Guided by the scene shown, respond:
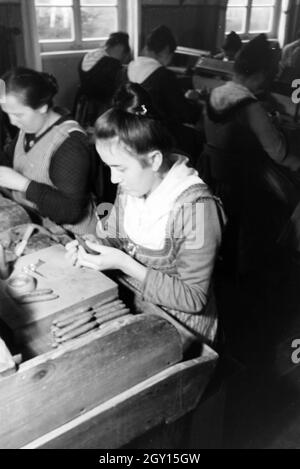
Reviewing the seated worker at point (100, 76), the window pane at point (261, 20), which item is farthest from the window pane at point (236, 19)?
the seated worker at point (100, 76)

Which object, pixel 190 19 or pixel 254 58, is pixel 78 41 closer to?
pixel 190 19

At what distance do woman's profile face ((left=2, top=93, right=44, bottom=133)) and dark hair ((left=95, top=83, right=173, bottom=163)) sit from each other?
2.75 ft

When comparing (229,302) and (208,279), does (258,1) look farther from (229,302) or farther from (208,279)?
(208,279)

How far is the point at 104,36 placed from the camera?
24.5 feet

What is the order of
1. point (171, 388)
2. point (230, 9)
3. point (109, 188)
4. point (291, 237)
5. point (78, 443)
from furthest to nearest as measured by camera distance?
point (230, 9)
point (109, 188)
point (291, 237)
point (171, 388)
point (78, 443)

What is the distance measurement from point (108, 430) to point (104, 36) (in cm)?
723

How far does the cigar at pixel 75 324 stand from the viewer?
1.33 metres

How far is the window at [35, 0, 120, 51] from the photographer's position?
6793 mm

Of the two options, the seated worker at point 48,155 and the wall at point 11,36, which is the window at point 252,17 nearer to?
the wall at point 11,36

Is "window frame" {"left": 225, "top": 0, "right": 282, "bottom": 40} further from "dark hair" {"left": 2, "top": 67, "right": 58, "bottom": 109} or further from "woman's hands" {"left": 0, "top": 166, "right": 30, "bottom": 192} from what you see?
"woman's hands" {"left": 0, "top": 166, "right": 30, "bottom": 192}

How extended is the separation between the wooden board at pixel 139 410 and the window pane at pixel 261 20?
9097 millimetres

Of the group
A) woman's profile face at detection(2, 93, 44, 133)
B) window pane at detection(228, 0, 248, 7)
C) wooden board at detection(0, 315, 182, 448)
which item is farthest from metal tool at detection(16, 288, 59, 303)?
window pane at detection(228, 0, 248, 7)

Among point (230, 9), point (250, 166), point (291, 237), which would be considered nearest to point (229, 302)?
point (291, 237)

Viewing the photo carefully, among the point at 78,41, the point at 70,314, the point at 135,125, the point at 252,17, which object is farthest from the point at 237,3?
the point at 70,314
